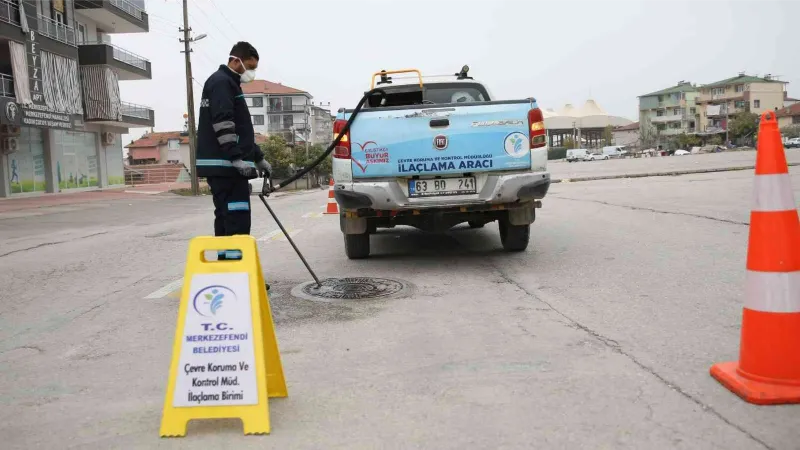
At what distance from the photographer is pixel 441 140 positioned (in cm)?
629

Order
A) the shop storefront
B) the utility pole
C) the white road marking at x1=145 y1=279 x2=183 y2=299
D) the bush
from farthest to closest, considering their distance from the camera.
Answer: the bush, the utility pole, the shop storefront, the white road marking at x1=145 y1=279 x2=183 y2=299

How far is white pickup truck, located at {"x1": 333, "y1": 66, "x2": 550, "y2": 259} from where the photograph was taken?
6297mm

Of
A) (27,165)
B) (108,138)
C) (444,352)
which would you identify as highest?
(108,138)

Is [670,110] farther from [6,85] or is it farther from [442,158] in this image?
[442,158]

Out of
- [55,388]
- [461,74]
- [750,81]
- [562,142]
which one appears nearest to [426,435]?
[55,388]

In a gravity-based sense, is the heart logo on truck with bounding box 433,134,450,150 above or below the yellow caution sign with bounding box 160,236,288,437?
above

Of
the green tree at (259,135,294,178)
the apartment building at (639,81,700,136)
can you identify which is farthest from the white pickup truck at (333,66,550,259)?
the apartment building at (639,81,700,136)

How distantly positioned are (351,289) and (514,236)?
2.32m

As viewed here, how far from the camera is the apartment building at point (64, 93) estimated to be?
2761cm

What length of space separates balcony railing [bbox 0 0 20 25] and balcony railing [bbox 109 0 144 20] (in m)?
9.54

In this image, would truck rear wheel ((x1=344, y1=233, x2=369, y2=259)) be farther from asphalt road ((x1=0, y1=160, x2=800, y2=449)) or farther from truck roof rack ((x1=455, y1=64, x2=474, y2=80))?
truck roof rack ((x1=455, y1=64, x2=474, y2=80))

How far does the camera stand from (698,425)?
277 centimetres

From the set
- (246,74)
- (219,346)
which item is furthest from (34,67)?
(219,346)

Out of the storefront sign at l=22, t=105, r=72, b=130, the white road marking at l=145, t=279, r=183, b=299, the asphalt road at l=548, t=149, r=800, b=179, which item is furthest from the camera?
the asphalt road at l=548, t=149, r=800, b=179
